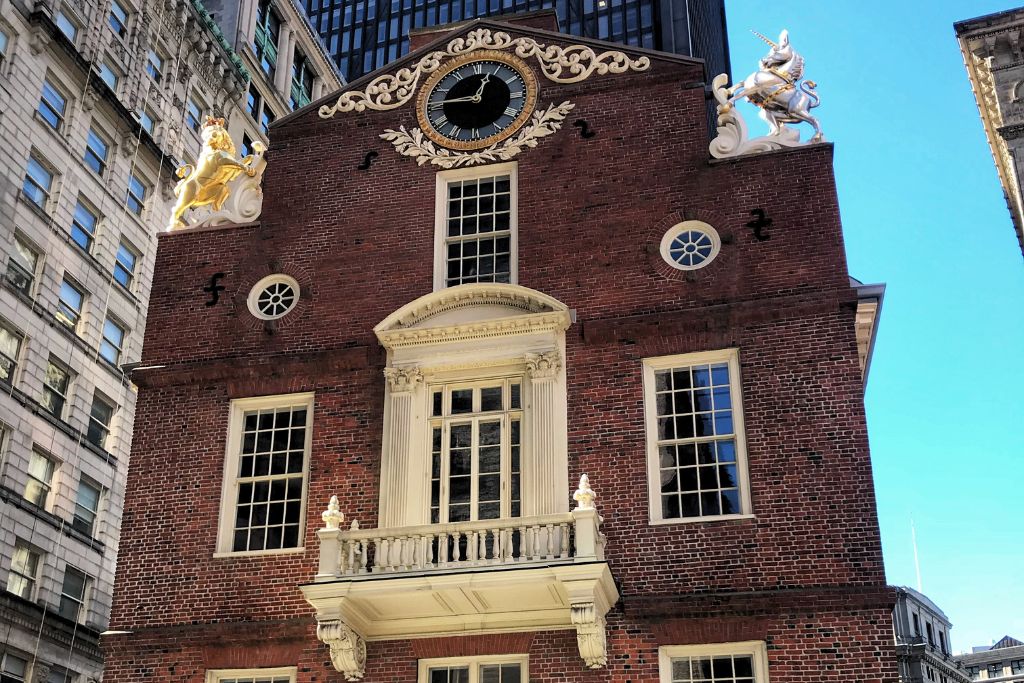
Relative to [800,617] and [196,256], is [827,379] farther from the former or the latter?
[196,256]

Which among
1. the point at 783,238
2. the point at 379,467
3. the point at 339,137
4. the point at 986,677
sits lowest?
the point at 379,467

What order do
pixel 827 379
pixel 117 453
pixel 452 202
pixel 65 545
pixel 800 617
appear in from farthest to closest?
pixel 117 453 → pixel 65 545 → pixel 452 202 → pixel 827 379 → pixel 800 617

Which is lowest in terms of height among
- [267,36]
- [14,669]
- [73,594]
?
[14,669]

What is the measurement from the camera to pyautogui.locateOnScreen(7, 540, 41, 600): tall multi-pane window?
3459 centimetres

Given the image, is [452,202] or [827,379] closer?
[827,379]

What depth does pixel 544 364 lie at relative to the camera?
19438mm

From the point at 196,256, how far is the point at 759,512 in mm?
11435

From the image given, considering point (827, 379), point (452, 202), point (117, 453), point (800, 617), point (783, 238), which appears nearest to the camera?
point (800, 617)

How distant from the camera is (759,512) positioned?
17.8 m

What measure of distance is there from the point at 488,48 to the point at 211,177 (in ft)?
19.1

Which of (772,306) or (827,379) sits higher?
(772,306)

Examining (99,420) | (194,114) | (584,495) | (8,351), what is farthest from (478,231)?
(194,114)

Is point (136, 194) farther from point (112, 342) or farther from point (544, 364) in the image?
point (544, 364)

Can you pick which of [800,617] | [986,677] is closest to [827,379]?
[800,617]
